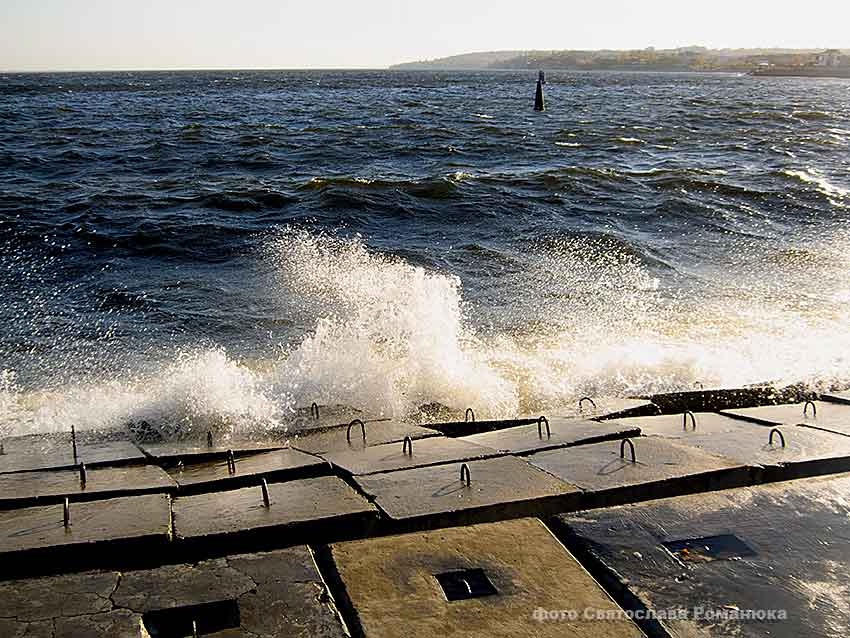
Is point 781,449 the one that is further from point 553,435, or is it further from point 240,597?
point 240,597

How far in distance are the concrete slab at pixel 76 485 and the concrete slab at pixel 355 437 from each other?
902 mm

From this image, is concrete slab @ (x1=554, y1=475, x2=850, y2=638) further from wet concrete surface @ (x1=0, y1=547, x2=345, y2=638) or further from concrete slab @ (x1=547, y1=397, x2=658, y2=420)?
concrete slab @ (x1=547, y1=397, x2=658, y2=420)

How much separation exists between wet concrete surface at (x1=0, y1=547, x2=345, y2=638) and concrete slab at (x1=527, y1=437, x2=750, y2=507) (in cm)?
124

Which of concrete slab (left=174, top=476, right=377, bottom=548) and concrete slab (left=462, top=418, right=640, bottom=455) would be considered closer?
concrete slab (left=174, top=476, right=377, bottom=548)

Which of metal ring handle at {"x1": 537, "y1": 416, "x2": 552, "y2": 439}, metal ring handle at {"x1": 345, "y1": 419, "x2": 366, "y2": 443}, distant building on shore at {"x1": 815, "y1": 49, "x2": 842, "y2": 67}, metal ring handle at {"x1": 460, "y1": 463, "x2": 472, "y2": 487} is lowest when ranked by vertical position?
metal ring handle at {"x1": 345, "y1": 419, "x2": 366, "y2": 443}

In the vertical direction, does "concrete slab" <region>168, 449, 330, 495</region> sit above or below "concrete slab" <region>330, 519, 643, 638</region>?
below

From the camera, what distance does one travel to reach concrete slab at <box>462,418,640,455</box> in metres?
4.11

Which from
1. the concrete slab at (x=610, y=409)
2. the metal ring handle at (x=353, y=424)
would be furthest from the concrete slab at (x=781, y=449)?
the metal ring handle at (x=353, y=424)

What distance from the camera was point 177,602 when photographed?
2.54 metres

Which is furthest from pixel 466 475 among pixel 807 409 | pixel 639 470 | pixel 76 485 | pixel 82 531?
pixel 807 409

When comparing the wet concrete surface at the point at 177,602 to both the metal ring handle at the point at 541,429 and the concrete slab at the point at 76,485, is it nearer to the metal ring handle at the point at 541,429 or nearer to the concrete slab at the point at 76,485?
the concrete slab at the point at 76,485

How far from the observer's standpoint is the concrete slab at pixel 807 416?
451 centimetres

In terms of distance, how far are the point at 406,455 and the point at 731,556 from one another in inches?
60.6

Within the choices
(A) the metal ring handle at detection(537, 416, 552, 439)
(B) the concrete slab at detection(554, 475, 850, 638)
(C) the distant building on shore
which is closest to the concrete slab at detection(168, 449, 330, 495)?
(A) the metal ring handle at detection(537, 416, 552, 439)
